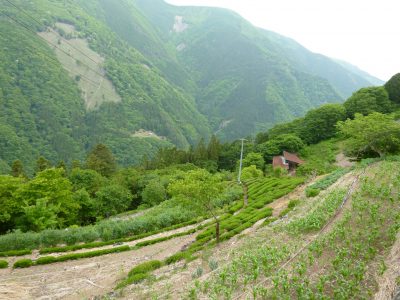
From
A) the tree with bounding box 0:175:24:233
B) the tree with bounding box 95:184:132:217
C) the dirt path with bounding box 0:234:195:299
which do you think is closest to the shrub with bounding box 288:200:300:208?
the dirt path with bounding box 0:234:195:299

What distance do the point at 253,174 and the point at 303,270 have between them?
4868cm

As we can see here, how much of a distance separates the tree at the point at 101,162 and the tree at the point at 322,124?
1918 inches

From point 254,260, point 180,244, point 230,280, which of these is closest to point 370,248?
point 254,260

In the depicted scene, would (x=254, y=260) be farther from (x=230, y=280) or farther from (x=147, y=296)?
(x=147, y=296)

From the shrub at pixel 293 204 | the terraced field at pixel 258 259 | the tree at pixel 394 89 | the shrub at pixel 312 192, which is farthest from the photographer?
the tree at pixel 394 89

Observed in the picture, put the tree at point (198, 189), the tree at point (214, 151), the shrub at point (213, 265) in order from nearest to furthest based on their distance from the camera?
the shrub at point (213, 265), the tree at point (198, 189), the tree at point (214, 151)

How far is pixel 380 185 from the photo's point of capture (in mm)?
24906

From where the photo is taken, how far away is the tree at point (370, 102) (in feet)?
242

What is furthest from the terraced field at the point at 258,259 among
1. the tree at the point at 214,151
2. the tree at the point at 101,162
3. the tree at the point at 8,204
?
the tree at the point at 214,151

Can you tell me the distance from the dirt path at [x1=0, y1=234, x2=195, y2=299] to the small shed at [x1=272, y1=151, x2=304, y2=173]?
4291cm

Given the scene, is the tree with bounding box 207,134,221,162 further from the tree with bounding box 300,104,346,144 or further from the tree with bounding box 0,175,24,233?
the tree with bounding box 0,175,24,233

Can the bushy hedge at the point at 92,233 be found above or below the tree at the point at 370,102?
below

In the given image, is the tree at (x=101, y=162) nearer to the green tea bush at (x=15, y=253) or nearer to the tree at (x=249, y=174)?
the tree at (x=249, y=174)

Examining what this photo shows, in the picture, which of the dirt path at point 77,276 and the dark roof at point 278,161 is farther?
the dark roof at point 278,161
